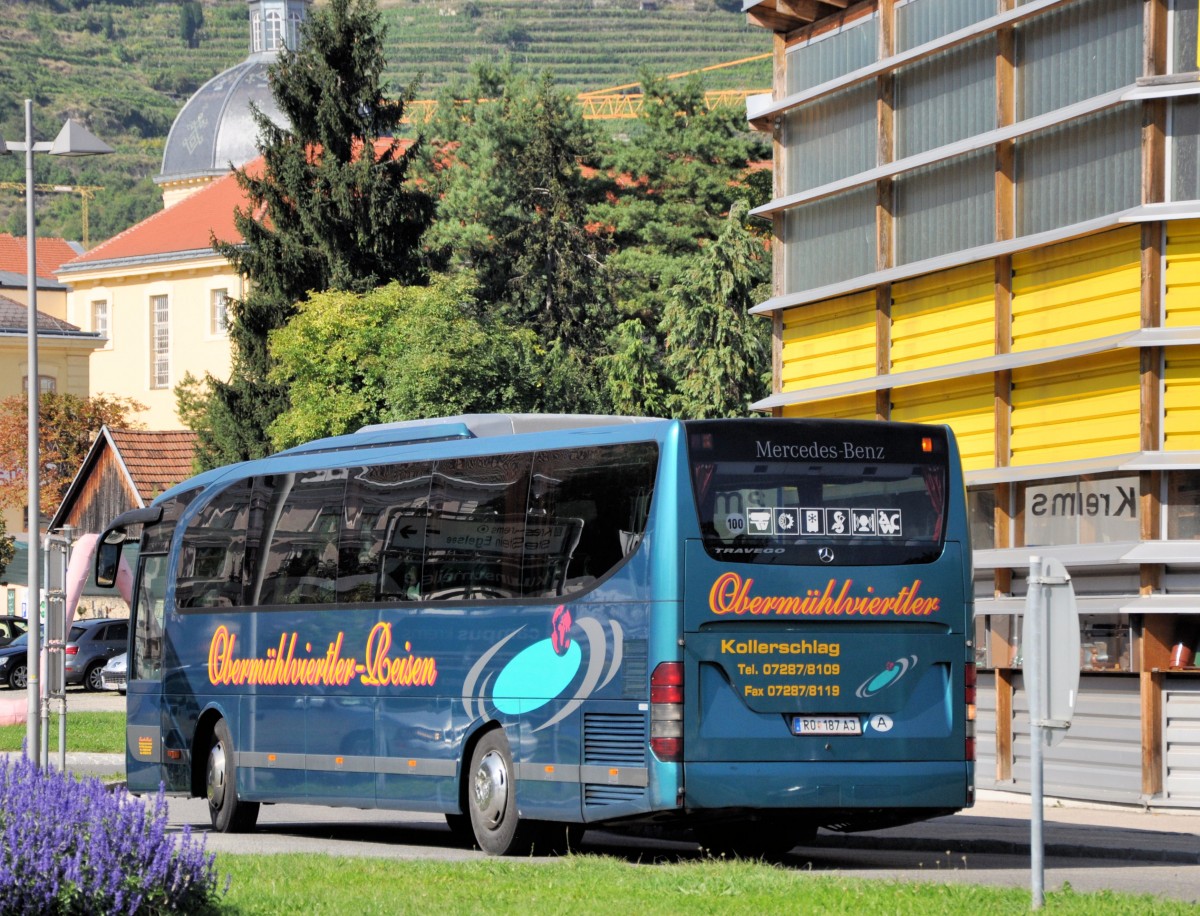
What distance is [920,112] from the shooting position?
24.2 meters

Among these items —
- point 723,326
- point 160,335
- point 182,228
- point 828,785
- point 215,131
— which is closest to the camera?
point 828,785

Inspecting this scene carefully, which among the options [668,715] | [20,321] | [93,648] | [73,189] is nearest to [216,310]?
[20,321]

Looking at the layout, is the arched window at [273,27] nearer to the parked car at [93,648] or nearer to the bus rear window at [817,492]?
the parked car at [93,648]

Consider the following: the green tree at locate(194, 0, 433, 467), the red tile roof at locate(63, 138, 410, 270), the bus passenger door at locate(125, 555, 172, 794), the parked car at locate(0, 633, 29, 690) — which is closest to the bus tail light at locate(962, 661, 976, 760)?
the bus passenger door at locate(125, 555, 172, 794)

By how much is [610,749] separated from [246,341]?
133ft

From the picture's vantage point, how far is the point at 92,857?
31.7 ft

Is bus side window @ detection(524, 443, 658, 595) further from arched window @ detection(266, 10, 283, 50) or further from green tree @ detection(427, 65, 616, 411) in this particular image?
arched window @ detection(266, 10, 283, 50)

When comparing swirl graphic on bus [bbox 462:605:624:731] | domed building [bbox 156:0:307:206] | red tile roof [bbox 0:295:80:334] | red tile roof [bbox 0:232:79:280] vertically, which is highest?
domed building [bbox 156:0:307:206]

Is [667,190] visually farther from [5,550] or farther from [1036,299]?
[1036,299]

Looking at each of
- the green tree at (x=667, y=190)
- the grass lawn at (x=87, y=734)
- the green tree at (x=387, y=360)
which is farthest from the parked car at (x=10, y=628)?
the green tree at (x=667, y=190)

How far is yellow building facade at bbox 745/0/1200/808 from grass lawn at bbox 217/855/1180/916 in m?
8.67

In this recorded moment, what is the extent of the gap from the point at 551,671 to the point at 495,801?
1.21m

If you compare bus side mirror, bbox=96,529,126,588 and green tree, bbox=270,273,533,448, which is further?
green tree, bbox=270,273,533,448

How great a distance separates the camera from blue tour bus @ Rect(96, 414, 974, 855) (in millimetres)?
14172
